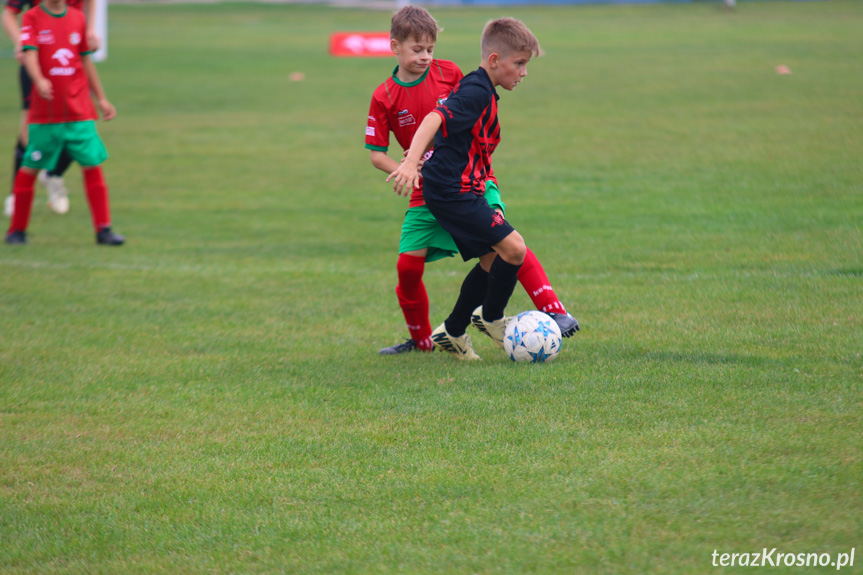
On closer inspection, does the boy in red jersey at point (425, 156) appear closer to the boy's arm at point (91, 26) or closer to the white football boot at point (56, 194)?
the boy's arm at point (91, 26)

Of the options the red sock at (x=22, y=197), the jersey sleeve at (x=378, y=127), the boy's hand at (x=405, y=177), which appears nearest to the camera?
the boy's hand at (x=405, y=177)

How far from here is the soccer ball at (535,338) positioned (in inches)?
182

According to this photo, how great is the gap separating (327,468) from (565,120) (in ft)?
39.2

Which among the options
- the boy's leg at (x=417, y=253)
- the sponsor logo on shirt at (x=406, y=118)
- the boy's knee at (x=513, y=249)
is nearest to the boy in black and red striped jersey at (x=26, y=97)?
the sponsor logo on shirt at (x=406, y=118)

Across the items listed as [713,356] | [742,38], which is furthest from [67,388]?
[742,38]

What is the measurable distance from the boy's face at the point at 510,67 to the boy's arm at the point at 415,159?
390 mm

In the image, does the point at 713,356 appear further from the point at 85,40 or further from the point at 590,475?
the point at 85,40

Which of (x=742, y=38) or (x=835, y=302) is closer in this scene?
Result: (x=835, y=302)

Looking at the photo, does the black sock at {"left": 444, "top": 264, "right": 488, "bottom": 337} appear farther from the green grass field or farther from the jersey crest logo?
the jersey crest logo

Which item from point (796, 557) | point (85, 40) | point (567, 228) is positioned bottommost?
point (567, 228)


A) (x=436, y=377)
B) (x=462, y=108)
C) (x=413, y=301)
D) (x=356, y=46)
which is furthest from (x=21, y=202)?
(x=356, y=46)

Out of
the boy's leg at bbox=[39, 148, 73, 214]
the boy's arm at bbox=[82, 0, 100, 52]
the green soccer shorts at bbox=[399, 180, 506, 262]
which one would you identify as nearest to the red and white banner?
the boy's leg at bbox=[39, 148, 73, 214]

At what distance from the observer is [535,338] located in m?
4.62

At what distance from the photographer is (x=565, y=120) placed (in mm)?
14719
